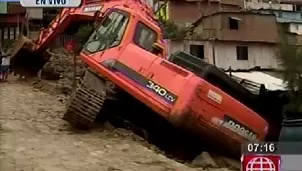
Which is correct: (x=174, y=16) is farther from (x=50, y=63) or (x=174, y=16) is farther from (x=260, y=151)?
(x=260, y=151)

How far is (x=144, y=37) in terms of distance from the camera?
14141 mm

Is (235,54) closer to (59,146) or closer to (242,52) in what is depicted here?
(242,52)

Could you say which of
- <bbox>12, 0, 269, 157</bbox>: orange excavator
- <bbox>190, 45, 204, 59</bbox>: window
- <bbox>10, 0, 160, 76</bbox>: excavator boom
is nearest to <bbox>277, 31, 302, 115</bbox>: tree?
<bbox>12, 0, 269, 157</bbox>: orange excavator

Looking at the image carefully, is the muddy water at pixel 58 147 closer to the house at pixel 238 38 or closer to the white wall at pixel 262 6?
the house at pixel 238 38

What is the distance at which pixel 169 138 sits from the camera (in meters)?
14.1

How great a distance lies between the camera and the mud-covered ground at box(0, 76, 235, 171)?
10.6 m

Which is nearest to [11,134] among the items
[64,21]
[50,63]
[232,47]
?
[64,21]

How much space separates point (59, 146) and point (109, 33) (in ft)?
10.7

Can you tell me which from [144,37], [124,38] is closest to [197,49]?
[144,37]

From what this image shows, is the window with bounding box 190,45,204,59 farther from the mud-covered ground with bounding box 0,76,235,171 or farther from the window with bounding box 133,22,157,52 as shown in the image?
the window with bounding box 133,22,157,52

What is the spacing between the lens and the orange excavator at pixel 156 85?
41.2ft
